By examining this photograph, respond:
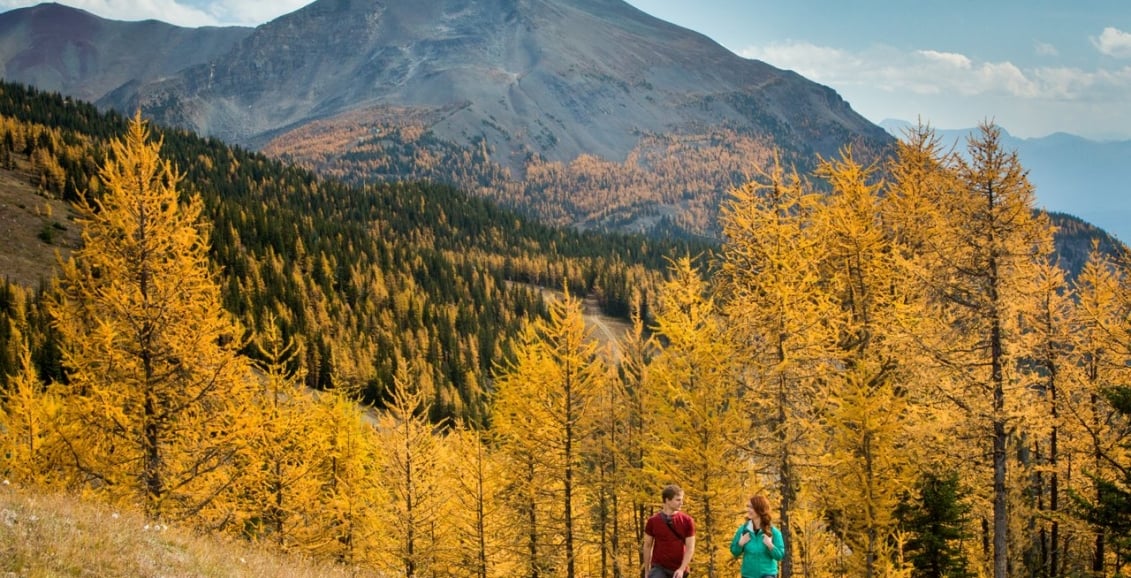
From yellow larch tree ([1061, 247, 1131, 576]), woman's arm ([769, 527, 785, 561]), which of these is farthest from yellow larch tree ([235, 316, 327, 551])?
yellow larch tree ([1061, 247, 1131, 576])

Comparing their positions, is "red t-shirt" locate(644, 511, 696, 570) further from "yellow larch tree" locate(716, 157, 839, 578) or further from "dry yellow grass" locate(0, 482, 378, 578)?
"yellow larch tree" locate(716, 157, 839, 578)

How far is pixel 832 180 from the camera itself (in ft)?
70.9

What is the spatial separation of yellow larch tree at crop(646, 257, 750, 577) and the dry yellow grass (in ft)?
33.7

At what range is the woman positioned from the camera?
28.5 feet

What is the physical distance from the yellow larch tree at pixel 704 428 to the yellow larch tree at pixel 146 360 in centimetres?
1152

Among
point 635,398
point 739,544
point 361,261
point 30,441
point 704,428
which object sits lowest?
point 30,441

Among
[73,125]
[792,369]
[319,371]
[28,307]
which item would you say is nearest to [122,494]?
[792,369]

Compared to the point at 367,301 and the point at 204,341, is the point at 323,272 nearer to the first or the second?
the point at 367,301

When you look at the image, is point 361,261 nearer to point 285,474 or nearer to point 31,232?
point 31,232

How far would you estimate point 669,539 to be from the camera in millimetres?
8820

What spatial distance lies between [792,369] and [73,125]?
163 meters

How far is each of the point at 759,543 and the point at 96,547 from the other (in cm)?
909

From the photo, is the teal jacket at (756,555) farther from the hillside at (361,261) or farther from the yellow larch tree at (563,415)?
the hillside at (361,261)

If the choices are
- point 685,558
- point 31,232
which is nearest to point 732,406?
point 685,558
